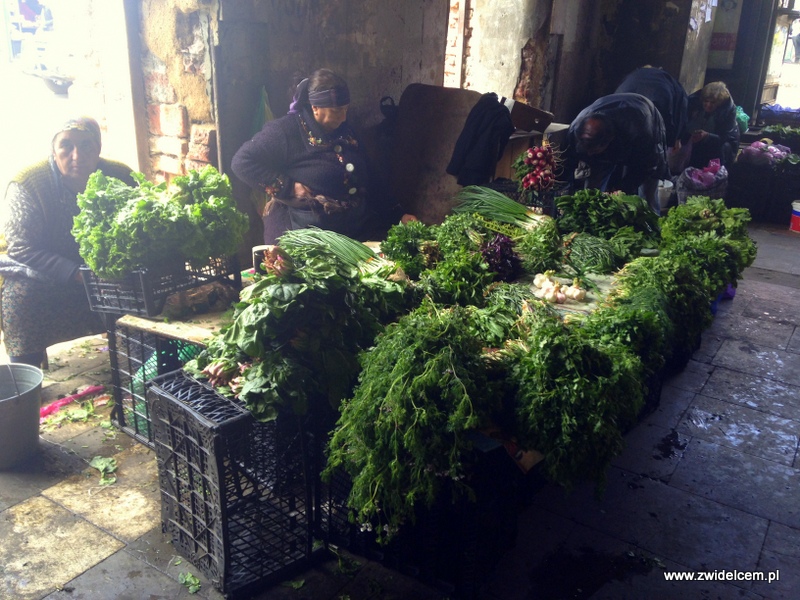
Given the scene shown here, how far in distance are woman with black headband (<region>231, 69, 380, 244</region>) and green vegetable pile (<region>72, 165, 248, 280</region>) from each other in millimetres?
974

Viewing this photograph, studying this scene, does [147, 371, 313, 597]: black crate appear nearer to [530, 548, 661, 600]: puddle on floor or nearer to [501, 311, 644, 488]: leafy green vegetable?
[501, 311, 644, 488]: leafy green vegetable

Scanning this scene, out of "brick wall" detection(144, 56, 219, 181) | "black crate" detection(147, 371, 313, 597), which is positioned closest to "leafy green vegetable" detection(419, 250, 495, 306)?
"black crate" detection(147, 371, 313, 597)

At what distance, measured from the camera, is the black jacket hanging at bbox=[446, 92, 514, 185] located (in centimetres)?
603

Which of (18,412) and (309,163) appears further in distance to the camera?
(309,163)

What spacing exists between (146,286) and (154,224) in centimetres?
34

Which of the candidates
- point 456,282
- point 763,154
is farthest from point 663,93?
point 456,282

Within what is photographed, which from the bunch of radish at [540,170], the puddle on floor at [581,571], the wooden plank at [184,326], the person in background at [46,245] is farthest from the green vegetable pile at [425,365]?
the bunch of radish at [540,170]

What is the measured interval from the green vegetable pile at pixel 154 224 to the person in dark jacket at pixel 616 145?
12.7ft

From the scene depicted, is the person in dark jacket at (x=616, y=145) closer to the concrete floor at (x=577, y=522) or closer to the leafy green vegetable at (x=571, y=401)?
the concrete floor at (x=577, y=522)

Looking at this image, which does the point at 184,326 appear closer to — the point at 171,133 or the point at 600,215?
the point at 171,133

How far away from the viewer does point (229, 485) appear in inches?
120

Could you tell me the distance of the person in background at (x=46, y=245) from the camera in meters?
4.28

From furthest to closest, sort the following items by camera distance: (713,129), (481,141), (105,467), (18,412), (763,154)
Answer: (763,154) → (713,129) → (481,141) → (105,467) → (18,412)

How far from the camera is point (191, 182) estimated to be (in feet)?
12.3
